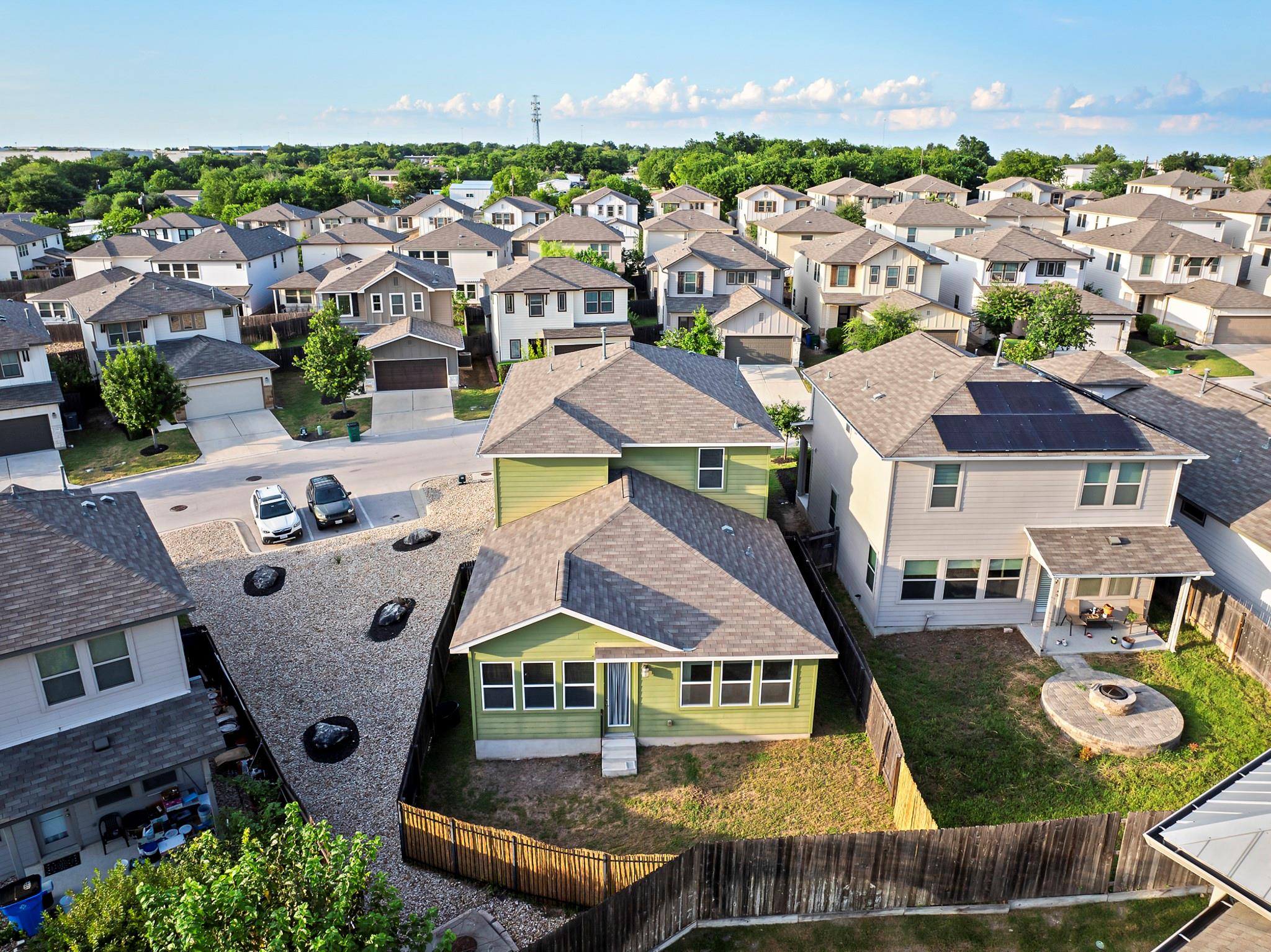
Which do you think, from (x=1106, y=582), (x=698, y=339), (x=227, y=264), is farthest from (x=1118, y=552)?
(x=227, y=264)

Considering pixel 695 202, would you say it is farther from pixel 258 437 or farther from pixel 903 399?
pixel 903 399

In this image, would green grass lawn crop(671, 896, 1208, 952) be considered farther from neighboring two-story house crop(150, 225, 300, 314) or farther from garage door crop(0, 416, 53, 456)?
neighboring two-story house crop(150, 225, 300, 314)

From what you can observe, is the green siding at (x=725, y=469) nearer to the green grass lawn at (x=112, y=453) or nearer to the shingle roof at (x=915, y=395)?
the shingle roof at (x=915, y=395)

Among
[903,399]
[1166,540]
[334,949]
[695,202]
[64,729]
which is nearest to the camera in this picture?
[334,949]

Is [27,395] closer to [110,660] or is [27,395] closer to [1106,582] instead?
[110,660]

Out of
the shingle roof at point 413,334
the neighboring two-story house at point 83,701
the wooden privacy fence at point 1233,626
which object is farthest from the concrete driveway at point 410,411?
the wooden privacy fence at point 1233,626

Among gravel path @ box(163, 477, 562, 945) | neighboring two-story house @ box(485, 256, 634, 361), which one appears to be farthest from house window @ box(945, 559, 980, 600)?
neighboring two-story house @ box(485, 256, 634, 361)

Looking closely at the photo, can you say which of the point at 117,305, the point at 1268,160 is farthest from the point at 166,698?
the point at 1268,160
